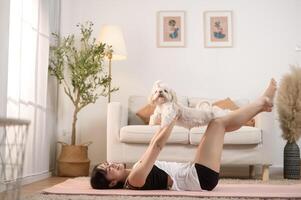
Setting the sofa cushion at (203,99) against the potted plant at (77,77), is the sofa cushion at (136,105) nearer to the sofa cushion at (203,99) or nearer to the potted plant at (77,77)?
the sofa cushion at (203,99)

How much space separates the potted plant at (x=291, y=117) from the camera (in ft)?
13.0

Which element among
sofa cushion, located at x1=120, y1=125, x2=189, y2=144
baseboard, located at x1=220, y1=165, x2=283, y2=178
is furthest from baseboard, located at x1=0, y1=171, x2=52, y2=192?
baseboard, located at x1=220, y1=165, x2=283, y2=178

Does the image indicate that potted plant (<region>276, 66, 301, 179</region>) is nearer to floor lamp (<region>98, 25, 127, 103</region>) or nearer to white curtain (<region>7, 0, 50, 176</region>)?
floor lamp (<region>98, 25, 127, 103</region>)

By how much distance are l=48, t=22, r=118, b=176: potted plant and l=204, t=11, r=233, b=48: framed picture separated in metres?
1.23

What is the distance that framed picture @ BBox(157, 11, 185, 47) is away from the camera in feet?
16.3

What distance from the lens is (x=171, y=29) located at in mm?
4977

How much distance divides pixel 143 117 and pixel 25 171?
1308 millimetres

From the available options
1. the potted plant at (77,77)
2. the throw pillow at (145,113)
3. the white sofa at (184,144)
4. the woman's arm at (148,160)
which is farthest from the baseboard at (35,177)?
the woman's arm at (148,160)

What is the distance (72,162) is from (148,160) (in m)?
2.04

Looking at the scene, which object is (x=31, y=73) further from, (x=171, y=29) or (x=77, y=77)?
(x=171, y=29)

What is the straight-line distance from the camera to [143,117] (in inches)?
171

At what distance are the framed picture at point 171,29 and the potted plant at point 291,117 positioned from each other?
1387 mm

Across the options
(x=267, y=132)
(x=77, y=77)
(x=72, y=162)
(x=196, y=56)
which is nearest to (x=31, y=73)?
(x=77, y=77)

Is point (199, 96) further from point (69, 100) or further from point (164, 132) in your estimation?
point (164, 132)
